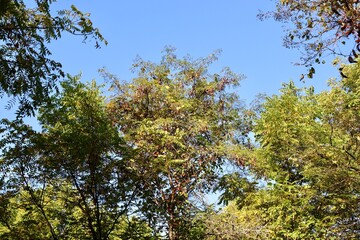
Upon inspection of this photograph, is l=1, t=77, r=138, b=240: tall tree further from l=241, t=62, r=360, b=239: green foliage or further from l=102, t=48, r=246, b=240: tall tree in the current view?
l=241, t=62, r=360, b=239: green foliage

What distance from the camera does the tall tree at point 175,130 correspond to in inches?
475

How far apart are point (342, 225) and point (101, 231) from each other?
22.3ft

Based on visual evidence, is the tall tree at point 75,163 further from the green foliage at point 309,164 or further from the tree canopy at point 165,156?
the green foliage at point 309,164

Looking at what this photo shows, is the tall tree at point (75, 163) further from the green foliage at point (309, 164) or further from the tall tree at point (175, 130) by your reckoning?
the green foliage at point (309, 164)

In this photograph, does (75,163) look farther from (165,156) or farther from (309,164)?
(309,164)

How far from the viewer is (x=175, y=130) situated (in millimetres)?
13586

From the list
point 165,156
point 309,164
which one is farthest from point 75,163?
point 309,164

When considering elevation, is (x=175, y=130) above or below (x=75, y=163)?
above

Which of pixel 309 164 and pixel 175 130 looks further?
pixel 175 130

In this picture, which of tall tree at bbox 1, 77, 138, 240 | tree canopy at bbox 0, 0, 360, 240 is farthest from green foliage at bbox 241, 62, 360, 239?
tall tree at bbox 1, 77, 138, 240

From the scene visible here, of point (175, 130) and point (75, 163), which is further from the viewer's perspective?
point (175, 130)

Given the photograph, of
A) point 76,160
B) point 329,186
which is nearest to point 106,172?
point 76,160

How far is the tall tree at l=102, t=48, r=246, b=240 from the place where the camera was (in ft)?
39.6

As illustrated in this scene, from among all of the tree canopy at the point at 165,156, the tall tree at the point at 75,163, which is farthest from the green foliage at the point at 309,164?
the tall tree at the point at 75,163
